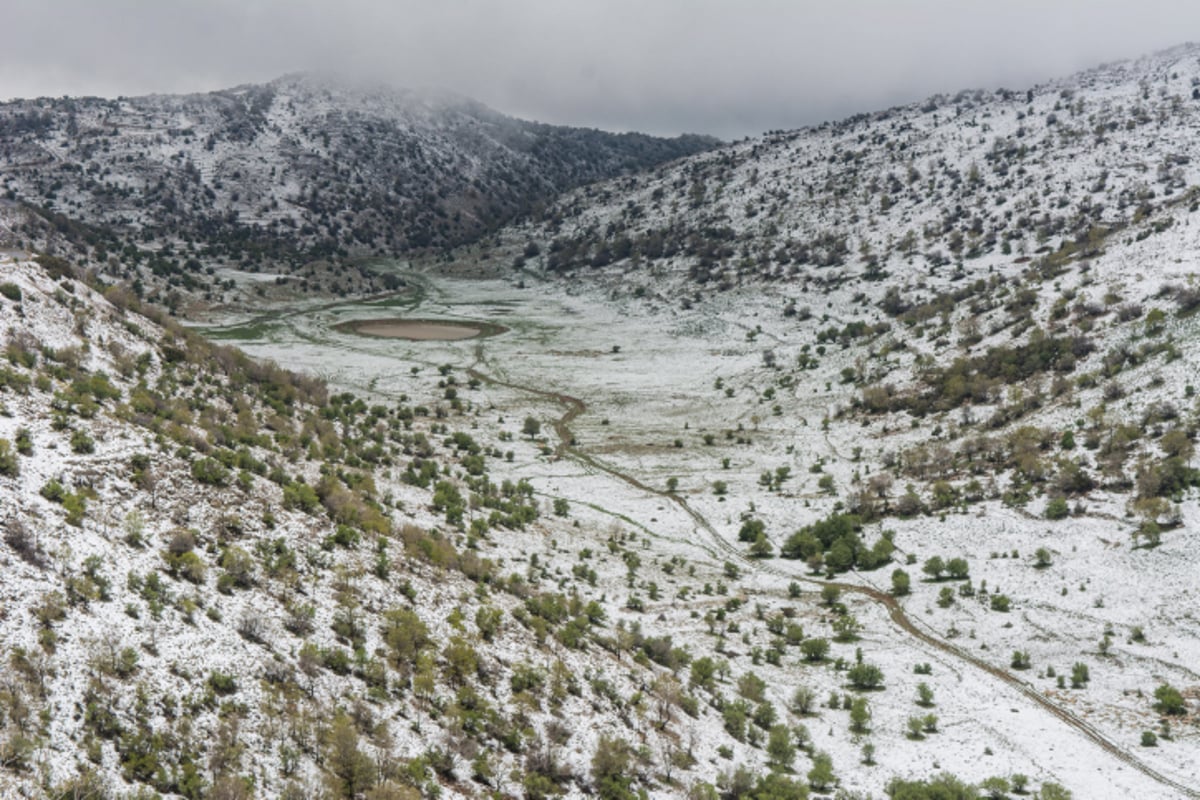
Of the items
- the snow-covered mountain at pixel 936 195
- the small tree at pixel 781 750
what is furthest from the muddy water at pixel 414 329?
the small tree at pixel 781 750

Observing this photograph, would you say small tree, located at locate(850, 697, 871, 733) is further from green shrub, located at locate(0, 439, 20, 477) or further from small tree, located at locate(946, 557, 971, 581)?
green shrub, located at locate(0, 439, 20, 477)

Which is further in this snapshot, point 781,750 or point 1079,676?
point 1079,676

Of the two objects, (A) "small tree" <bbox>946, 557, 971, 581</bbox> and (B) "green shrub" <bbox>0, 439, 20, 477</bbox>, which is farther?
(A) "small tree" <bbox>946, 557, 971, 581</bbox>

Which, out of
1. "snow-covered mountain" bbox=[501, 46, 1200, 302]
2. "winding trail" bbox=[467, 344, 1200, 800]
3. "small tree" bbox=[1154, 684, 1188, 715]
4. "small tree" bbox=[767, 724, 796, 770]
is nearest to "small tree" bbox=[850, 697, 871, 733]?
"small tree" bbox=[767, 724, 796, 770]

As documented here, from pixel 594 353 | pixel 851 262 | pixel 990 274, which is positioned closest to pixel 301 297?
pixel 594 353

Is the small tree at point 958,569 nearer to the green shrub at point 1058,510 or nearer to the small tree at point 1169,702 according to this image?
the green shrub at point 1058,510

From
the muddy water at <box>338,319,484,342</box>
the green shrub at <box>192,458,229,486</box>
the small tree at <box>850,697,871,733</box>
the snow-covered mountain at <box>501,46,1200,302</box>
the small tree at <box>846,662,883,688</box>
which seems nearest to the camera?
the small tree at <box>850,697,871,733</box>

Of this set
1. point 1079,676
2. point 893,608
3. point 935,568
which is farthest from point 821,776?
point 935,568

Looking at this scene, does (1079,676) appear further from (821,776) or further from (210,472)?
(210,472)
